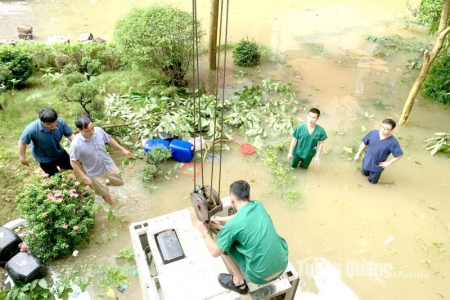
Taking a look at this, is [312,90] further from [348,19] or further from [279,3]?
[279,3]

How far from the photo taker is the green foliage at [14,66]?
7435mm

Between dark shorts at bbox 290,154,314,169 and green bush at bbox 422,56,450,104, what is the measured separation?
175 inches

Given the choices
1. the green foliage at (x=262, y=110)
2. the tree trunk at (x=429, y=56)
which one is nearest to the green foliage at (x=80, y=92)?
the green foliage at (x=262, y=110)

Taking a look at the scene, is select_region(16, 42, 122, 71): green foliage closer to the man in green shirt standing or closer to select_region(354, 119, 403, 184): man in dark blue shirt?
the man in green shirt standing

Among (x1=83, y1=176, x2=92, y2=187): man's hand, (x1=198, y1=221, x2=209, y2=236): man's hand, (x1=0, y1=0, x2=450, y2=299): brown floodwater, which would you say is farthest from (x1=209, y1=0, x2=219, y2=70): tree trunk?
(x1=198, y1=221, x2=209, y2=236): man's hand

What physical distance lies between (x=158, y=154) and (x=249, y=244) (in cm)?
337

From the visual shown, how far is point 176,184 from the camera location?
19.1ft

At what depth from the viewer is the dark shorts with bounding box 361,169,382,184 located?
5724mm

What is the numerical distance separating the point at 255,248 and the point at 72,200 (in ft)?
9.36

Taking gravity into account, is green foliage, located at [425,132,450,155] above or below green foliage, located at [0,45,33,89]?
below

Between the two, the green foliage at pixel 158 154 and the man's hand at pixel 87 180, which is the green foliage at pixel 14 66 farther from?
the man's hand at pixel 87 180

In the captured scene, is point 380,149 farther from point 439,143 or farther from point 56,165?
point 56,165

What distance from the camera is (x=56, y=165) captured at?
16.5ft

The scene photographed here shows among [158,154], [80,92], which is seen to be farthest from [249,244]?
[80,92]
